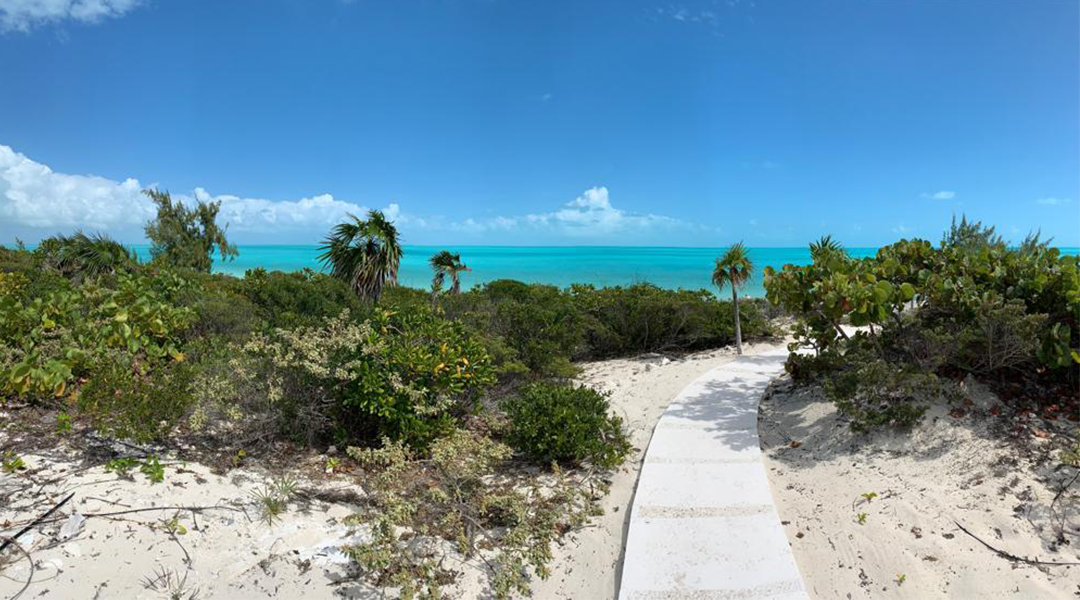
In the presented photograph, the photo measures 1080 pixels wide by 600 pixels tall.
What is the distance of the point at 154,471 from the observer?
4000mm

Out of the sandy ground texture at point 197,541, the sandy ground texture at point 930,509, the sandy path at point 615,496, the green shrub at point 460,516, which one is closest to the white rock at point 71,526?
the sandy ground texture at point 197,541

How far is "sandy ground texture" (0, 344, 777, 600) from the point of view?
3131 mm

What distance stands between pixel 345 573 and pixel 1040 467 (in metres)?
5.46

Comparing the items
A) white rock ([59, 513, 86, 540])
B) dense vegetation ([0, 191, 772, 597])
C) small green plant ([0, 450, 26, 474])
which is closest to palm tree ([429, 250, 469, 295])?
dense vegetation ([0, 191, 772, 597])

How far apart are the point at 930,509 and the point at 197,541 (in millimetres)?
5282

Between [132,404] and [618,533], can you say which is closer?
[618,533]

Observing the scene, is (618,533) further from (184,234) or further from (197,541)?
(184,234)

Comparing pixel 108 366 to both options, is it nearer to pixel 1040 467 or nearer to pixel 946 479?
pixel 946 479

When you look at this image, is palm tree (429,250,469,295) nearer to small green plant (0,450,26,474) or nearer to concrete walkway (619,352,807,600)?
concrete walkway (619,352,807,600)

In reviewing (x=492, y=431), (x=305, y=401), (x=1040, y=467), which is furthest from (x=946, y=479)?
(x=305, y=401)

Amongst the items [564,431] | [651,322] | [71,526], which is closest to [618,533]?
[564,431]

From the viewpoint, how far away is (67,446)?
453 cm

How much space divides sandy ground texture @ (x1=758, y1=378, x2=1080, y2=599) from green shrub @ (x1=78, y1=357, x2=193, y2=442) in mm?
5116

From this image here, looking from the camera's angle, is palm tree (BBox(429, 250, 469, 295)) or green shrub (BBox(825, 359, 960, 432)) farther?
palm tree (BBox(429, 250, 469, 295))
